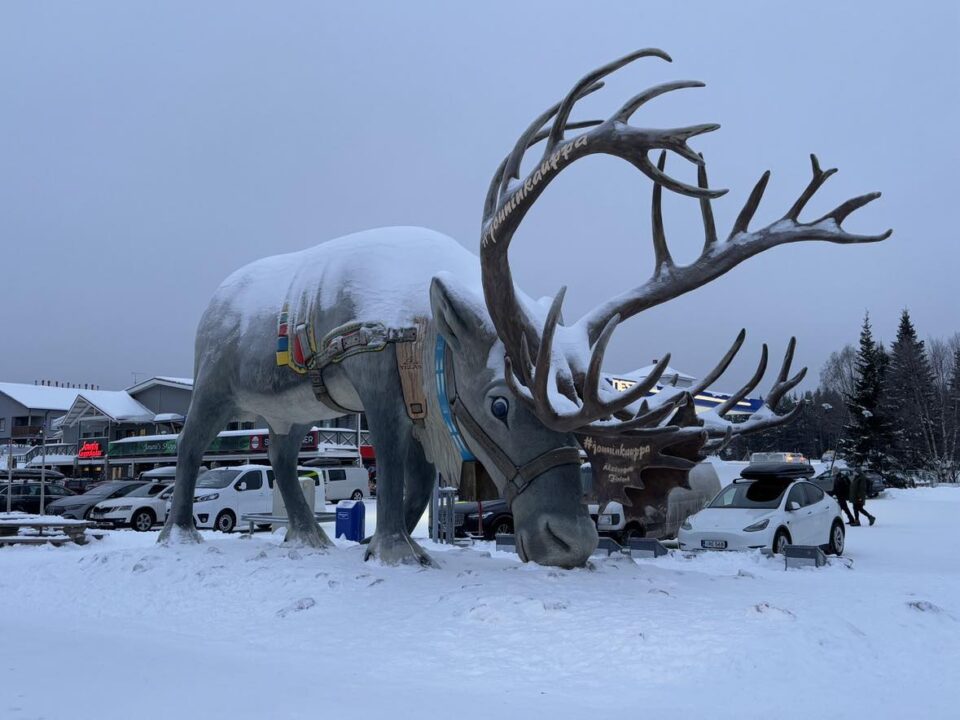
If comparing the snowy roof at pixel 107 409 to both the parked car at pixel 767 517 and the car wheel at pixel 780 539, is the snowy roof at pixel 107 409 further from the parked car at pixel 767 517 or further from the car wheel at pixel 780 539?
the car wheel at pixel 780 539

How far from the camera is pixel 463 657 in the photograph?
171 inches

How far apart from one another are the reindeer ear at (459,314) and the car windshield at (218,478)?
1231 centimetres

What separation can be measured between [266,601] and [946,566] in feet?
27.0

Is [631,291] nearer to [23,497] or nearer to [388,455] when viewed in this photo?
[388,455]

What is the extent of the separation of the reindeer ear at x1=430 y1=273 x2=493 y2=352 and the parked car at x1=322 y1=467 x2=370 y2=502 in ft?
62.8

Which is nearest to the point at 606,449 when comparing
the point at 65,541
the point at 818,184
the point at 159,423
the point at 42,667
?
the point at 818,184

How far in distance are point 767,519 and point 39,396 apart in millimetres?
56433

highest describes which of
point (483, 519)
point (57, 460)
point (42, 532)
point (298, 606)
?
point (57, 460)

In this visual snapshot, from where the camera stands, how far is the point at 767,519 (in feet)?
36.3

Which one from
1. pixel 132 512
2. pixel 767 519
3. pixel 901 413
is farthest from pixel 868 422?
pixel 132 512

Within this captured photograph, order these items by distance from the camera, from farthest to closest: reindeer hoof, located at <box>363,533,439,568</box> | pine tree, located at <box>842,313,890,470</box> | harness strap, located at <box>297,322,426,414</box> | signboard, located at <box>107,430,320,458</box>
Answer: pine tree, located at <box>842,313,890,470</box> < signboard, located at <box>107,430,320,458</box> < harness strap, located at <box>297,322,426,414</box> < reindeer hoof, located at <box>363,533,439,568</box>

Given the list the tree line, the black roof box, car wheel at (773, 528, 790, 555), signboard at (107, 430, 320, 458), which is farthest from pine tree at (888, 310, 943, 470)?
car wheel at (773, 528, 790, 555)

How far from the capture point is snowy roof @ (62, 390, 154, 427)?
41.2 m

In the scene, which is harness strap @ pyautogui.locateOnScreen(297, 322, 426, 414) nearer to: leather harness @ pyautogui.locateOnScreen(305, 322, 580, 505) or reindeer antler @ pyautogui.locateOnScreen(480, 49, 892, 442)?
leather harness @ pyautogui.locateOnScreen(305, 322, 580, 505)
